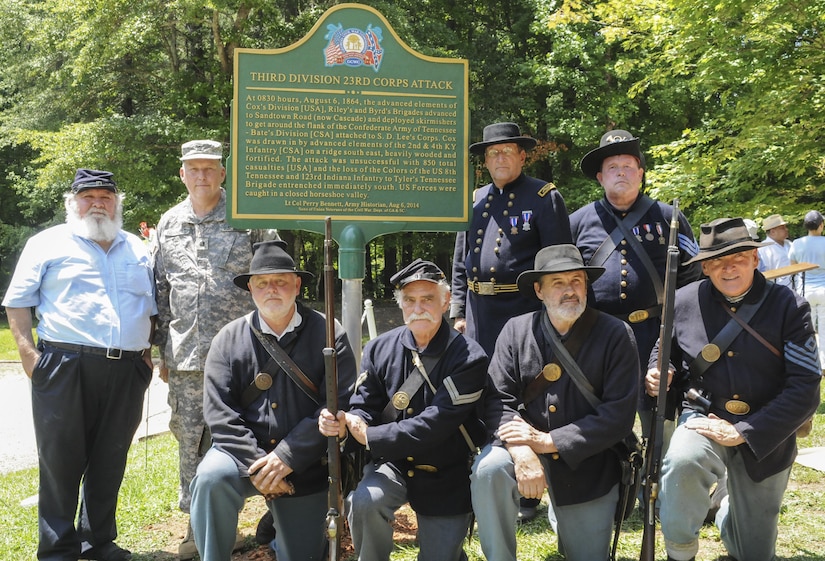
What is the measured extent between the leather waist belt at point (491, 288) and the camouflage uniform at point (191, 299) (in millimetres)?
1590

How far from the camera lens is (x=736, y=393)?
4109mm

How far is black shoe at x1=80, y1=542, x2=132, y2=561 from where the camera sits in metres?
4.75

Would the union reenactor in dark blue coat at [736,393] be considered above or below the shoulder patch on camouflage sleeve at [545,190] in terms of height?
below

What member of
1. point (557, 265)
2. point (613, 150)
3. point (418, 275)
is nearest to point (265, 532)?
point (418, 275)

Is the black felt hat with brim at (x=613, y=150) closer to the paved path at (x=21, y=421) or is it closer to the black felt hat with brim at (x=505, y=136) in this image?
the black felt hat with brim at (x=505, y=136)

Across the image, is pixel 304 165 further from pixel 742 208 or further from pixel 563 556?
pixel 742 208

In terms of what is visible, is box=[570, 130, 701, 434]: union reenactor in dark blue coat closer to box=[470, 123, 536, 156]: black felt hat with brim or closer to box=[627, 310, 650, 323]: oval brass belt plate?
box=[627, 310, 650, 323]: oval brass belt plate

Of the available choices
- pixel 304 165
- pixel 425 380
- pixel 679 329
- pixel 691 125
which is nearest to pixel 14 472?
pixel 304 165

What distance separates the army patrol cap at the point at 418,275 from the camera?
4078 mm

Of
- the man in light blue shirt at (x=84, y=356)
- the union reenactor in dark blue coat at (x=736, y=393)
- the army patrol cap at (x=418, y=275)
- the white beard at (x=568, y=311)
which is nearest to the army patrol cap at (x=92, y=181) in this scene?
the man in light blue shirt at (x=84, y=356)

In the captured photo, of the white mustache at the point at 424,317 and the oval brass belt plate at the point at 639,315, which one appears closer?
the white mustache at the point at 424,317

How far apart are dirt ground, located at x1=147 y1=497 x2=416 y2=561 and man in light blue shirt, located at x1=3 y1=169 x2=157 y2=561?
0.36m

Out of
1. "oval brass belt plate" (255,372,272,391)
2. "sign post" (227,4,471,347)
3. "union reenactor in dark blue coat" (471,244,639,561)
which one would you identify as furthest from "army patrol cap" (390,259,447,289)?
"sign post" (227,4,471,347)

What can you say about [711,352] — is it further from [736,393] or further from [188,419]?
[188,419]
